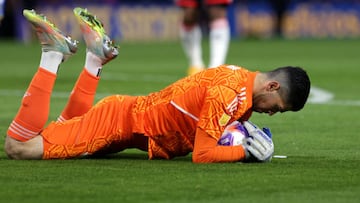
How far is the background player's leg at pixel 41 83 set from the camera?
7.46m

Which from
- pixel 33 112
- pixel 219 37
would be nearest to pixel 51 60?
pixel 33 112

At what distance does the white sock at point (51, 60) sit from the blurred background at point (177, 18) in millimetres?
23641

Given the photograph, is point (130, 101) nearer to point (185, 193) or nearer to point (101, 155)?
point (101, 155)

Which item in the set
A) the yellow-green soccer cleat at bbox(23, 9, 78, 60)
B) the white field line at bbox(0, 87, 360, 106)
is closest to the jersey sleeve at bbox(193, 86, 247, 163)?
the yellow-green soccer cleat at bbox(23, 9, 78, 60)

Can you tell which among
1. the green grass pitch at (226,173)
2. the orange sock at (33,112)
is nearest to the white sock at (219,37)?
the green grass pitch at (226,173)

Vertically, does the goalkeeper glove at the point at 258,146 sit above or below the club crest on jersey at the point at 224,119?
below

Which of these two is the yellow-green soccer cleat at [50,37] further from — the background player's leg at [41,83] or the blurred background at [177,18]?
the blurred background at [177,18]

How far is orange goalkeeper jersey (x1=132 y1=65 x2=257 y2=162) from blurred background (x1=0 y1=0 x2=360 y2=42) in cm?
2398

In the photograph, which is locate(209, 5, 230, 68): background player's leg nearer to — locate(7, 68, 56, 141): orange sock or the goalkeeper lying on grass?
the goalkeeper lying on grass

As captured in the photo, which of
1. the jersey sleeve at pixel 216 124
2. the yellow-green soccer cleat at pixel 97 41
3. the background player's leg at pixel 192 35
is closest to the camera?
the jersey sleeve at pixel 216 124

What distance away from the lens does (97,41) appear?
797 centimetres

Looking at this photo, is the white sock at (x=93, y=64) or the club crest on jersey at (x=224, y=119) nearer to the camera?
the club crest on jersey at (x=224, y=119)

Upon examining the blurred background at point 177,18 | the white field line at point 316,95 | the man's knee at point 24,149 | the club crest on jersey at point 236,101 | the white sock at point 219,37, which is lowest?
the blurred background at point 177,18

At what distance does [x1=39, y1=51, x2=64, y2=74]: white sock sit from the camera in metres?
7.60
